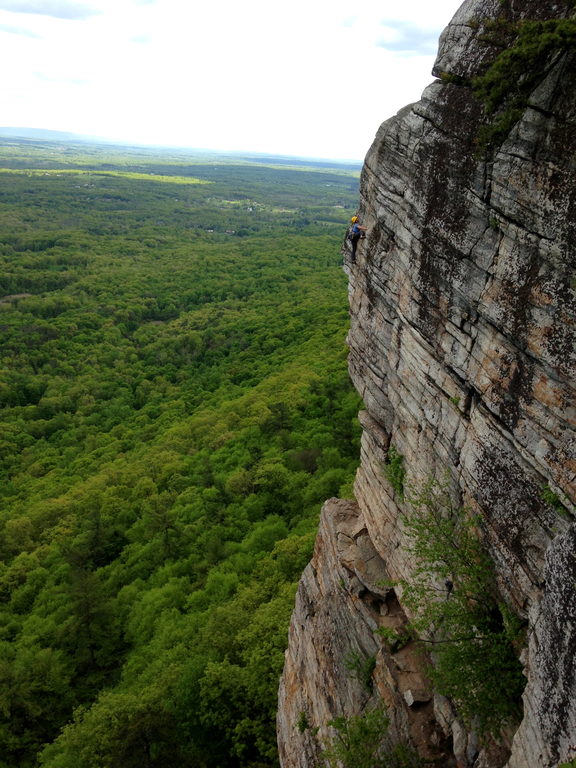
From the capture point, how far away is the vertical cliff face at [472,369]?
787cm

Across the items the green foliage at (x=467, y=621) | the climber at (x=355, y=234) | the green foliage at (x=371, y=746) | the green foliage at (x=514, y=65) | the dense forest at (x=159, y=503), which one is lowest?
the dense forest at (x=159, y=503)

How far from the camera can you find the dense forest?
75.4 feet

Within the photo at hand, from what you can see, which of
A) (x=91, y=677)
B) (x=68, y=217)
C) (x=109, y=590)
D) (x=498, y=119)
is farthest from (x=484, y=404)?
(x=68, y=217)

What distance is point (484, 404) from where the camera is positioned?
391 inches

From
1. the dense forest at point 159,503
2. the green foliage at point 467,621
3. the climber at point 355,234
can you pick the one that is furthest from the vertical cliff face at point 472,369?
the dense forest at point 159,503

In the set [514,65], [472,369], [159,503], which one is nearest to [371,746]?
[472,369]

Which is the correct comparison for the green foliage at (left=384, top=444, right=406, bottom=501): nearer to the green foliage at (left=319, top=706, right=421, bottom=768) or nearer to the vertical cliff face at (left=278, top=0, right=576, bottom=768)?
the vertical cliff face at (left=278, top=0, right=576, bottom=768)

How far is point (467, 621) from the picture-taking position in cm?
1007

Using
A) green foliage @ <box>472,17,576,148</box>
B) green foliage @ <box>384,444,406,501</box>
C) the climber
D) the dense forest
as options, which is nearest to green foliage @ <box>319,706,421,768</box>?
green foliage @ <box>384,444,406,501</box>

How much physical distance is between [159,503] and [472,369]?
37.5 m

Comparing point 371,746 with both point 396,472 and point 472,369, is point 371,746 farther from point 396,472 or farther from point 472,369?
point 472,369

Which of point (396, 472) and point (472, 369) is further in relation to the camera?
point (396, 472)

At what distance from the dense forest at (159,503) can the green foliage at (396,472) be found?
13165mm

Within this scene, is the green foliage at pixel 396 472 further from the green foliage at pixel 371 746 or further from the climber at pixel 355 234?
the climber at pixel 355 234
